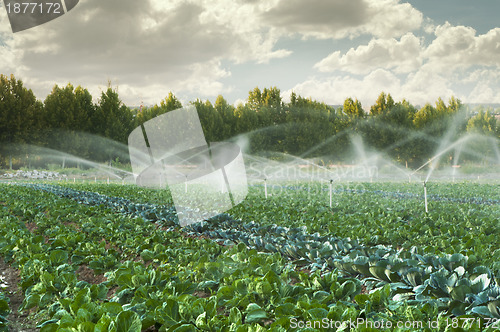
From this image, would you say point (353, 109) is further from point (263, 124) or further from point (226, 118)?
point (226, 118)

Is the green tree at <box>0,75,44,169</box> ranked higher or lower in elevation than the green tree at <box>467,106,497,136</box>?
higher

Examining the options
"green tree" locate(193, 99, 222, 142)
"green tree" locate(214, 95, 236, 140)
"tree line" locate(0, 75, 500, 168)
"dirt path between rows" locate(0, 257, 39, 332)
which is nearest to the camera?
"dirt path between rows" locate(0, 257, 39, 332)

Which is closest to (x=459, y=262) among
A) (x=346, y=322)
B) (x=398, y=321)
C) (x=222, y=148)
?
(x=398, y=321)

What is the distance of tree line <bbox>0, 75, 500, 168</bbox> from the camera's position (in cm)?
3653

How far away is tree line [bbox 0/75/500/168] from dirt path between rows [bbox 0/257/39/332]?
32.8m

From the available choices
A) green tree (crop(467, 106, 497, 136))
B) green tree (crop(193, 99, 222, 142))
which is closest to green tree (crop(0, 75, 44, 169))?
green tree (crop(193, 99, 222, 142))

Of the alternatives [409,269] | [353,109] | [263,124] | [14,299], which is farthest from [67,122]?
[409,269]

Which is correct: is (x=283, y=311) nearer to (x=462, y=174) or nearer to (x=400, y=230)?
(x=400, y=230)

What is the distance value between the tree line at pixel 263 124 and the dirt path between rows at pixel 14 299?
32.8 metres

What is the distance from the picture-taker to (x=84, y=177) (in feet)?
115

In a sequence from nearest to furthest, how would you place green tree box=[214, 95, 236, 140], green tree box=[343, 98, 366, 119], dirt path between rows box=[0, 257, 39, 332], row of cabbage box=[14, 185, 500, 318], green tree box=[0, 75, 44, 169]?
row of cabbage box=[14, 185, 500, 318] < dirt path between rows box=[0, 257, 39, 332] < green tree box=[0, 75, 44, 169] < green tree box=[214, 95, 236, 140] < green tree box=[343, 98, 366, 119]

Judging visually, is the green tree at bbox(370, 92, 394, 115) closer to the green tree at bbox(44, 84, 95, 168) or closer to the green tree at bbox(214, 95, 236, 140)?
the green tree at bbox(214, 95, 236, 140)

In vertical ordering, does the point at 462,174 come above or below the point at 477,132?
below

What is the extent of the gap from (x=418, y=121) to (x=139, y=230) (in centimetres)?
3970
